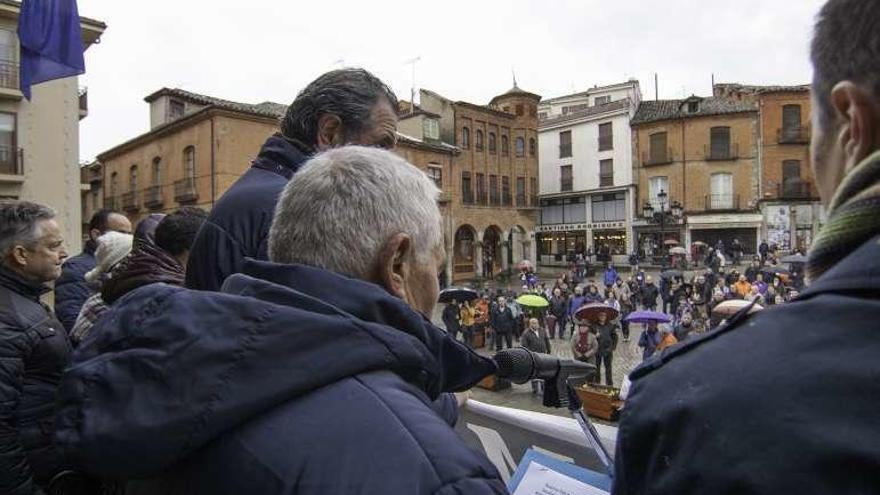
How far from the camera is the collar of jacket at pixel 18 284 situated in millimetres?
2580

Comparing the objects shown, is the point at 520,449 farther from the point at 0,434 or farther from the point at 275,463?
the point at 0,434

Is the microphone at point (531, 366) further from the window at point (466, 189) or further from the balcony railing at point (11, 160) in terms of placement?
the window at point (466, 189)

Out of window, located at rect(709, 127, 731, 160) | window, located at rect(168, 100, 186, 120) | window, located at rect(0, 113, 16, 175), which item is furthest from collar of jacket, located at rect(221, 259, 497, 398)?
window, located at rect(709, 127, 731, 160)

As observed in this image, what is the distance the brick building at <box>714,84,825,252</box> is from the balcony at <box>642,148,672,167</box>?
555cm

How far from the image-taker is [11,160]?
649 inches

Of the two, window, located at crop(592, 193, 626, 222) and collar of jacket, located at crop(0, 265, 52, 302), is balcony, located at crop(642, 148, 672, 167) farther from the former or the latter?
collar of jacket, located at crop(0, 265, 52, 302)

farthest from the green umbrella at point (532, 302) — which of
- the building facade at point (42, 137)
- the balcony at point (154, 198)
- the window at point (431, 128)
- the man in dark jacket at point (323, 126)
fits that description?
the balcony at point (154, 198)

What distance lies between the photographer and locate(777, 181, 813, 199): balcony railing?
122 feet

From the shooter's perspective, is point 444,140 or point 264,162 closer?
point 264,162

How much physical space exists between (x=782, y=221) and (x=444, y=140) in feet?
70.8

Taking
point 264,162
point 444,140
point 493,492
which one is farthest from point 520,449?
point 444,140

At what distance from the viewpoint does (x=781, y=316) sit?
71cm

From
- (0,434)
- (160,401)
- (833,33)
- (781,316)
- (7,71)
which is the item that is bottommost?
(0,434)

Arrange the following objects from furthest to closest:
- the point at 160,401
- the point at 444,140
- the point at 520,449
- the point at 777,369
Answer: the point at 444,140 < the point at 520,449 < the point at 160,401 < the point at 777,369
